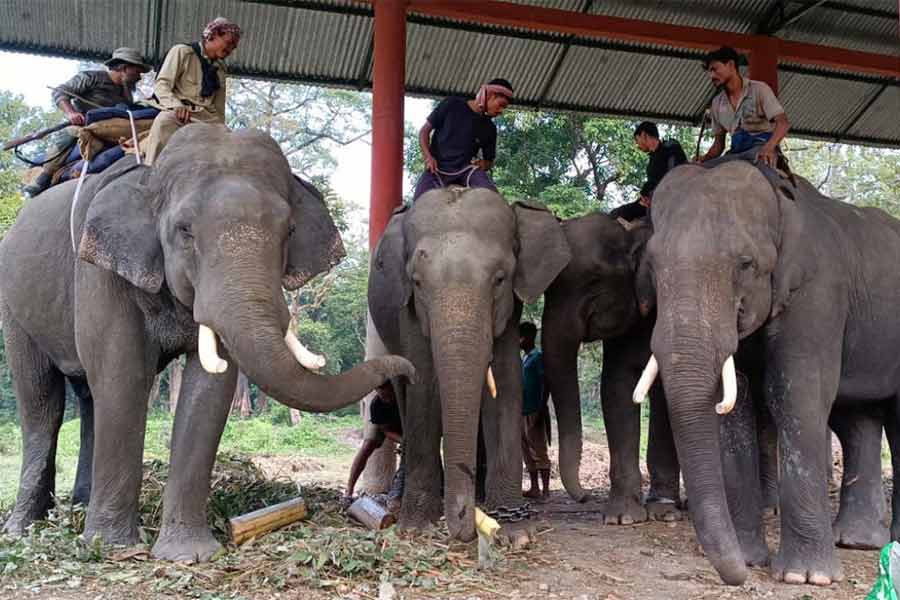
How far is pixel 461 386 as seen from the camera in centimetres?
523

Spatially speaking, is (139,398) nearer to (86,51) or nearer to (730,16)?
(86,51)

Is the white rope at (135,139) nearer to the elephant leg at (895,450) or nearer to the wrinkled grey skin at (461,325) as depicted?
the wrinkled grey skin at (461,325)

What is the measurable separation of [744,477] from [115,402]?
3432 mm

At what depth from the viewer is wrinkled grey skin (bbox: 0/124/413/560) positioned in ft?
15.4

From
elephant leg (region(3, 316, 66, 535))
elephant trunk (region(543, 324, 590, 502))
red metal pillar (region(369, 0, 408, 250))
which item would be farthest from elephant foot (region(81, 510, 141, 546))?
red metal pillar (region(369, 0, 408, 250))

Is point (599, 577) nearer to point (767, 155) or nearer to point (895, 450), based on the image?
point (895, 450)

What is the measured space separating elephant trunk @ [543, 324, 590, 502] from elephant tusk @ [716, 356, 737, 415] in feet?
6.19

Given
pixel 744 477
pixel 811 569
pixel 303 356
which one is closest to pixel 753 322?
pixel 744 477

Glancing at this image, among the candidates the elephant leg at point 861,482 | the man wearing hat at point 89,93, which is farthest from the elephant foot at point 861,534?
the man wearing hat at point 89,93

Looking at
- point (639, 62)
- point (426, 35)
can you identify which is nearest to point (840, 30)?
point (639, 62)

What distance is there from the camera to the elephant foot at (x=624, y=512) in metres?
6.68

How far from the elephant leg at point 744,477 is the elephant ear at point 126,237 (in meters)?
3.19

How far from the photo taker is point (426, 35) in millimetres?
10547

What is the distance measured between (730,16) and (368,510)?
7546 mm
